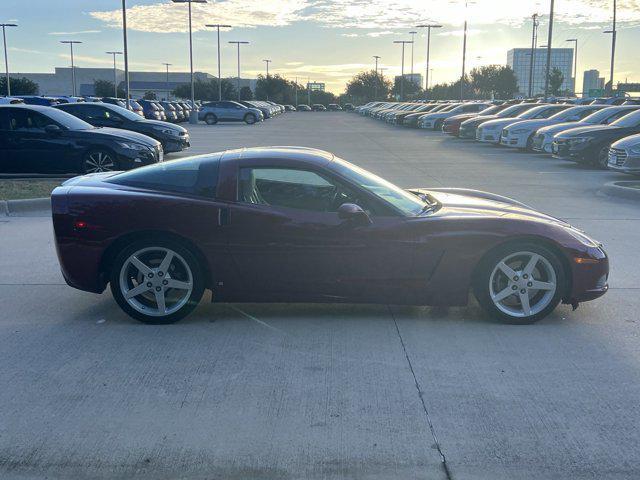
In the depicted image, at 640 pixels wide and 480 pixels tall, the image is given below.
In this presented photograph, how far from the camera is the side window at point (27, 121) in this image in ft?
46.7

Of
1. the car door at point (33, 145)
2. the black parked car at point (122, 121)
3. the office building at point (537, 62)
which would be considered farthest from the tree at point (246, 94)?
the car door at point (33, 145)

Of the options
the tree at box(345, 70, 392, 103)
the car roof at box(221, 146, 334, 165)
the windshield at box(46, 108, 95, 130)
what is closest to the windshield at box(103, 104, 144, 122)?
the windshield at box(46, 108, 95, 130)

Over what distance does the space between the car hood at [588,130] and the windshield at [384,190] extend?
13049 mm

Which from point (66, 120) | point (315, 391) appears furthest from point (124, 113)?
point (315, 391)

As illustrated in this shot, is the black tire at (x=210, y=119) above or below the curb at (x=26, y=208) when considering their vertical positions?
above

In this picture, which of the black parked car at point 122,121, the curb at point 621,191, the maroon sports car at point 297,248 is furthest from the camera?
the black parked car at point 122,121

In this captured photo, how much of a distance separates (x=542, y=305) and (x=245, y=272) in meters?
2.23

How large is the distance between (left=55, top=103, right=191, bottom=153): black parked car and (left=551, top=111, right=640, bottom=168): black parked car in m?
9.73

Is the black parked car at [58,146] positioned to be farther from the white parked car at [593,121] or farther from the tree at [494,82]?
the tree at [494,82]

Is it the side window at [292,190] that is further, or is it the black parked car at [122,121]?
the black parked car at [122,121]

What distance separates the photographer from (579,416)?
13.3 feet

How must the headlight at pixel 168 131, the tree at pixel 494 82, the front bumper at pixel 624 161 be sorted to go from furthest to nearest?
the tree at pixel 494 82 → the headlight at pixel 168 131 → the front bumper at pixel 624 161

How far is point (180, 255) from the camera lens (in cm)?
550

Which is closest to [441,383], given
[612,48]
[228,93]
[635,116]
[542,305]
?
[542,305]
